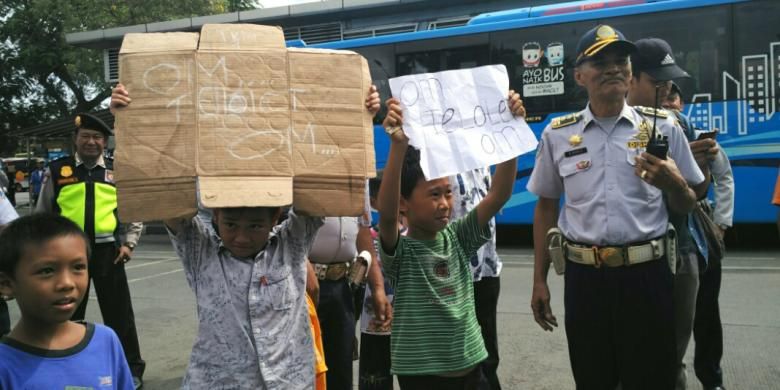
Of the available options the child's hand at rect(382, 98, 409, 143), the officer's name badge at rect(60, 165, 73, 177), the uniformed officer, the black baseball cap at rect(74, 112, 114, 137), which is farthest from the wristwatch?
the officer's name badge at rect(60, 165, 73, 177)

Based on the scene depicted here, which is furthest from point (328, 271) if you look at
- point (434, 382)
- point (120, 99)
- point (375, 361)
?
point (120, 99)

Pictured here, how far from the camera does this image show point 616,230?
2881mm

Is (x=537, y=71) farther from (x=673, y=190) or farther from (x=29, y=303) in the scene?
(x=29, y=303)

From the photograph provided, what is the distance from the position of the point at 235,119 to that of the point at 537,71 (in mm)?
9118

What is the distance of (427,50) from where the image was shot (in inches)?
448

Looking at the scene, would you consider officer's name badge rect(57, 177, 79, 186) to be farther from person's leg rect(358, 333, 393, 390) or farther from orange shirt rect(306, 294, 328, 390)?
orange shirt rect(306, 294, 328, 390)

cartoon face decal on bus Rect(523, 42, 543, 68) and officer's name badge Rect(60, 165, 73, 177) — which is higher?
cartoon face decal on bus Rect(523, 42, 543, 68)

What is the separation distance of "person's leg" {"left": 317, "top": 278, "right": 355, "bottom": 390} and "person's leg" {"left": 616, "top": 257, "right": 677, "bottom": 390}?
1259mm

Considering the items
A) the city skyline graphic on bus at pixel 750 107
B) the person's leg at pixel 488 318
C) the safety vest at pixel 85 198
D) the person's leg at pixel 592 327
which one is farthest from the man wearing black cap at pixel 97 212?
the city skyline graphic on bus at pixel 750 107

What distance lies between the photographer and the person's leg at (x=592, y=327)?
9.46ft

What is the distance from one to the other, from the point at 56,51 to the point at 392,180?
2592 centimetres

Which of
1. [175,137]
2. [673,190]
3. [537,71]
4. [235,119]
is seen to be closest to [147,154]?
[175,137]

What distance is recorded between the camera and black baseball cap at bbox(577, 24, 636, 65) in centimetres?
289

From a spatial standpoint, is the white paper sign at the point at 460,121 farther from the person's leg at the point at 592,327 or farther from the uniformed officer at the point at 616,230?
the person's leg at the point at 592,327
